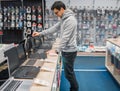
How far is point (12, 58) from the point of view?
2697 millimetres

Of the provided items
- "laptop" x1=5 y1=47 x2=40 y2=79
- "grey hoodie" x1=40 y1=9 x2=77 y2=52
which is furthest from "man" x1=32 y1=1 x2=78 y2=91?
"laptop" x1=5 y1=47 x2=40 y2=79

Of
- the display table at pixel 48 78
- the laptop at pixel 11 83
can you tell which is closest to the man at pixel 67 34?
the display table at pixel 48 78

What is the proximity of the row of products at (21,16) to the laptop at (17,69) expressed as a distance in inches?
175

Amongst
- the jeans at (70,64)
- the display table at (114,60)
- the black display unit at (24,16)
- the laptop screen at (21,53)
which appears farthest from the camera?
the black display unit at (24,16)

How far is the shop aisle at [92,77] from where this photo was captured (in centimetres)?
454

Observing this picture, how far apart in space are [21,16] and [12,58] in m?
4.78

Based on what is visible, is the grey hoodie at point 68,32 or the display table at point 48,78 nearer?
the display table at point 48,78

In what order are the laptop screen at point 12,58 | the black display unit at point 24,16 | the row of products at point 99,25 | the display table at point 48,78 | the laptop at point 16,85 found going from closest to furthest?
the display table at point 48,78, the laptop at point 16,85, the laptop screen at point 12,58, the black display unit at point 24,16, the row of products at point 99,25

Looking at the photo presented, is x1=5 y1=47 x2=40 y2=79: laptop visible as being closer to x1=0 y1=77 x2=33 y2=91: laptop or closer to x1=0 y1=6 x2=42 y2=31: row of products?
x1=0 y1=77 x2=33 y2=91: laptop

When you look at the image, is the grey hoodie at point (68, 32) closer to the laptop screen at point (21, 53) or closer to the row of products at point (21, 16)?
the laptop screen at point (21, 53)

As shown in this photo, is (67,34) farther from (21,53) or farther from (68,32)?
(21,53)

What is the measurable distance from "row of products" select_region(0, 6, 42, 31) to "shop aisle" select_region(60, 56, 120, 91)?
2.06 m

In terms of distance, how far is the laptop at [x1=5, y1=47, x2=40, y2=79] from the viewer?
8.00 ft

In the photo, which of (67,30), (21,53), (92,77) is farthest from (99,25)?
(21,53)
